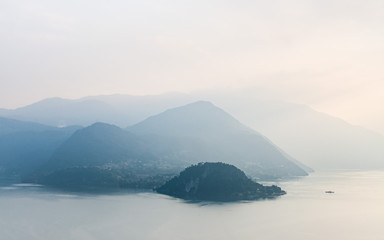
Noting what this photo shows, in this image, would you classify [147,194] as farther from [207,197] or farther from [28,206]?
[28,206]

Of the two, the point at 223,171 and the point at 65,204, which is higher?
the point at 223,171

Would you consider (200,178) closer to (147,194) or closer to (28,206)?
(147,194)

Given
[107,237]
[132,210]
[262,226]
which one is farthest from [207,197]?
[107,237]

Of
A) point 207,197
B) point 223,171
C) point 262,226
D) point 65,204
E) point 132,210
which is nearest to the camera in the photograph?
point 262,226

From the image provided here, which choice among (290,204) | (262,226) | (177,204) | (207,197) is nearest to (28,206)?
(177,204)

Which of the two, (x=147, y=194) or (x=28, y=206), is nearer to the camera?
(x=28, y=206)

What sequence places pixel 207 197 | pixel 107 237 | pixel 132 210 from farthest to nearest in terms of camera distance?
pixel 207 197, pixel 132 210, pixel 107 237
